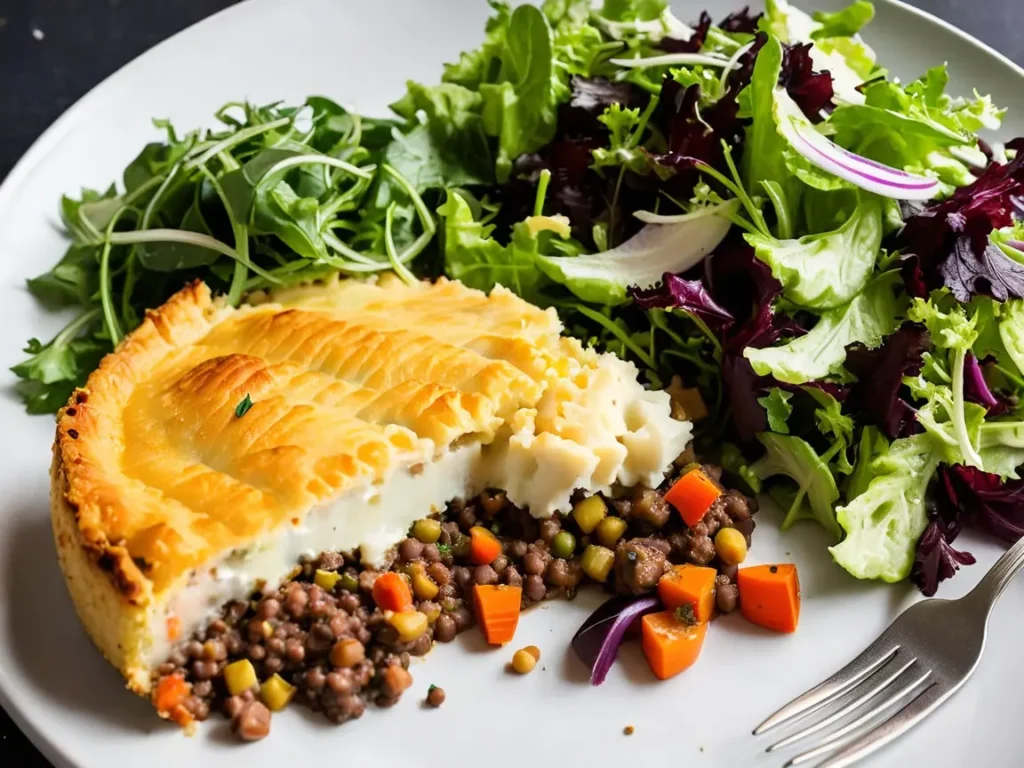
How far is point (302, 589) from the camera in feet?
11.5

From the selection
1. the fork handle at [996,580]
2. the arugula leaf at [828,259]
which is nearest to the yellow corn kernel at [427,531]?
the arugula leaf at [828,259]

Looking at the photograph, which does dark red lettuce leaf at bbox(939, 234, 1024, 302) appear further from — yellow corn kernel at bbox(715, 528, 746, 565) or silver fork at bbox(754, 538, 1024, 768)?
yellow corn kernel at bbox(715, 528, 746, 565)

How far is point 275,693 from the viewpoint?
10.9 feet

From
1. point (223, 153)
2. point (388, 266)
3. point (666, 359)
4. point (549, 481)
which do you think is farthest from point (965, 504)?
point (223, 153)

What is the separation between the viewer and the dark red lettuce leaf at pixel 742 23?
535 cm

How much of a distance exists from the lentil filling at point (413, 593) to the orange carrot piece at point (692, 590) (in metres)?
0.04

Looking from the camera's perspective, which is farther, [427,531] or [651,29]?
[651,29]

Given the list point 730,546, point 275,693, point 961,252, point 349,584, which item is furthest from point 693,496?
point 275,693

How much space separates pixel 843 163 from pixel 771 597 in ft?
5.79

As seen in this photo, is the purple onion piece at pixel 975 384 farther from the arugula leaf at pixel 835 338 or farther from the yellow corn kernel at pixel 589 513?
the yellow corn kernel at pixel 589 513

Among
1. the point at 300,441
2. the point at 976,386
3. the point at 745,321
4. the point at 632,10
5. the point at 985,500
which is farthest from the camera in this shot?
the point at 632,10

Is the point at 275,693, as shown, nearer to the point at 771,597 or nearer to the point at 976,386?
the point at 771,597

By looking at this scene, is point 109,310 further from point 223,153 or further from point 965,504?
point 965,504

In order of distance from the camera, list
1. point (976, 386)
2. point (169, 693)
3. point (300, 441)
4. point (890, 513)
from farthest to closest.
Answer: point (976, 386)
point (890, 513)
point (300, 441)
point (169, 693)
